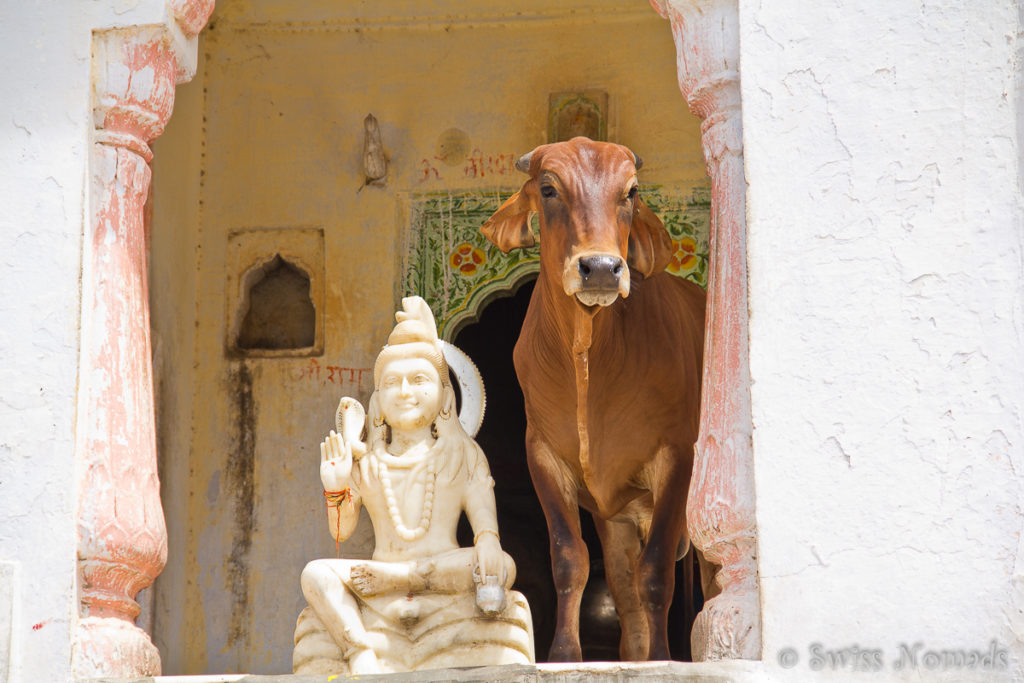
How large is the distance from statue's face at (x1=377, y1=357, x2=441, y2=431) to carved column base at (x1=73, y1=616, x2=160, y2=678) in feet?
3.43

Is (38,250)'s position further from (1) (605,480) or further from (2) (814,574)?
(2) (814,574)

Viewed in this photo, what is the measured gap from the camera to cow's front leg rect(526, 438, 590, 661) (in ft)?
18.2

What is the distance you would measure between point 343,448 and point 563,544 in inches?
32.4

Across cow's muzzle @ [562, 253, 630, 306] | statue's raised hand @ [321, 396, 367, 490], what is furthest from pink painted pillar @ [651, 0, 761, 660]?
statue's raised hand @ [321, 396, 367, 490]

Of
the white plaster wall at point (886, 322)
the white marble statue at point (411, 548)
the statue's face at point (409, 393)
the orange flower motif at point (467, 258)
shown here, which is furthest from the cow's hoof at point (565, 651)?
the orange flower motif at point (467, 258)

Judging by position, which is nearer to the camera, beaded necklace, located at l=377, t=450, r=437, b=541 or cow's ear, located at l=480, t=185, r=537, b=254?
beaded necklace, located at l=377, t=450, r=437, b=541

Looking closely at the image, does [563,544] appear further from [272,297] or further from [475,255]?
[272,297]

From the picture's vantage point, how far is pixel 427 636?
17.0 feet

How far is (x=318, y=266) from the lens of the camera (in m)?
7.34

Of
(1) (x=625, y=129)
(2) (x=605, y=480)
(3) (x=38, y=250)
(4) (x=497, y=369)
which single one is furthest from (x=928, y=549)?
(4) (x=497, y=369)

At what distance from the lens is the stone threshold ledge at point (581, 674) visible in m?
4.54

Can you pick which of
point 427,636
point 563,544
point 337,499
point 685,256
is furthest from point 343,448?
point 685,256

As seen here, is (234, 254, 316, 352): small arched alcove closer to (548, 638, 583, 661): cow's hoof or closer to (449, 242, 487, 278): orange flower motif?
(449, 242, 487, 278): orange flower motif

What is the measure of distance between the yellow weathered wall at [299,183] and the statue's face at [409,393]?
63.9 inches
